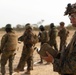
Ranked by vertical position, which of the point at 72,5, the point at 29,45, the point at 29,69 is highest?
the point at 72,5

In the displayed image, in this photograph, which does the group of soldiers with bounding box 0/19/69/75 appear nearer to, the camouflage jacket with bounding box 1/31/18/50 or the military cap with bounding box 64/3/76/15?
the camouflage jacket with bounding box 1/31/18/50

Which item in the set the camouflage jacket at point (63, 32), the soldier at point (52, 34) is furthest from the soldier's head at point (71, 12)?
the camouflage jacket at point (63, 32)

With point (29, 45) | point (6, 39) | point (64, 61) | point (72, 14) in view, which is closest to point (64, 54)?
point (64, 61)

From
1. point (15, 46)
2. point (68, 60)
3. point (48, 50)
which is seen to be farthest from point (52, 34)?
point (68, 60)

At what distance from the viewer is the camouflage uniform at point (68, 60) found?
379cm

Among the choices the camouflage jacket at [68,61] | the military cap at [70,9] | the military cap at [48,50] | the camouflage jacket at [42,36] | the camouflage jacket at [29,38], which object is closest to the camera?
the camouflage jacket at [68,61]

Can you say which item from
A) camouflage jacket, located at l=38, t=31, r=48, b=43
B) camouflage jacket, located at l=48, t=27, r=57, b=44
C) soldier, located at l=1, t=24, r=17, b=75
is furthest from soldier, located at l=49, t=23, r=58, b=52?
soldier, located at l=1, t=24, r=17, b=75

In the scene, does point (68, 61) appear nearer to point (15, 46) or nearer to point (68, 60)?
point (68, 60)

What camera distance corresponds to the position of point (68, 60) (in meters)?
3.84

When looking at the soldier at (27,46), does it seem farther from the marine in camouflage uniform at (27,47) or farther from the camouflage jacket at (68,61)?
the camouflage jacket at (68,61)

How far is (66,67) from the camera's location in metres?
3.84

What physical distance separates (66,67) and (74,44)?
0.28 meters

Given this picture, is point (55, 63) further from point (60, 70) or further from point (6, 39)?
point (6, 39)

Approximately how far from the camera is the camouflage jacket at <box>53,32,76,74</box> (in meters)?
3.79
